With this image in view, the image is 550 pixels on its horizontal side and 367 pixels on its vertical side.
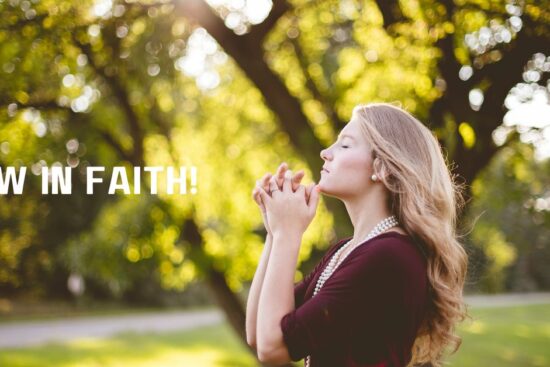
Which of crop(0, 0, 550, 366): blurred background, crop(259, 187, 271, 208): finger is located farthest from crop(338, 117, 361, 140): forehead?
crop(0, 0, 550, 366): blurred background

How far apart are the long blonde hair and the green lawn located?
9913 mm

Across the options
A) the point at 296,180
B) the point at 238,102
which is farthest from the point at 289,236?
the point at 238,102

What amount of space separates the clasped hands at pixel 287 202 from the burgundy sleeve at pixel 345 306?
0.22 m

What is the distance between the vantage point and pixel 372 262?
175cm

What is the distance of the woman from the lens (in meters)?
1.74

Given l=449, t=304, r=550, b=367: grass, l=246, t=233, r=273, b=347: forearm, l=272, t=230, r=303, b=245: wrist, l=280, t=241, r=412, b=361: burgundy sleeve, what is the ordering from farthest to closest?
l=449, t=304, r=550, b=367: grass
l=246, t=233, r=273, b=347: forearm
l=272, t=230, r=303, b=245: wrist
l=280, t=241, r=412, b=361: burgundy sleeve

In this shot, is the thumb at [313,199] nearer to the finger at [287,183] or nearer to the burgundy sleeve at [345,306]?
the finger at [287,183]

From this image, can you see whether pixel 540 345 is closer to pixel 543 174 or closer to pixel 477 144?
pixel 543 174

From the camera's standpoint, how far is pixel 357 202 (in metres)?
2.01

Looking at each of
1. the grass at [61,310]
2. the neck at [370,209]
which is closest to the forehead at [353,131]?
the neck at [370,209]

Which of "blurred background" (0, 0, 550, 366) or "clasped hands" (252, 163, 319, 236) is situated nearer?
"clasped hands" (252, 163, 319, 236)

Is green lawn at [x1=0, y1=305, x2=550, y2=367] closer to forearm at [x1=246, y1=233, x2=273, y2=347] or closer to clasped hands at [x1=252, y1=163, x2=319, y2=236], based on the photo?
forearm at [x1=246, y1=233, x2=273, y2=347]

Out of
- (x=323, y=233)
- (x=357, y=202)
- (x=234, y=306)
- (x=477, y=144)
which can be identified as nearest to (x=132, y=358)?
(x=323, y=233)

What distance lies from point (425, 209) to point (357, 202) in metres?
0.20
